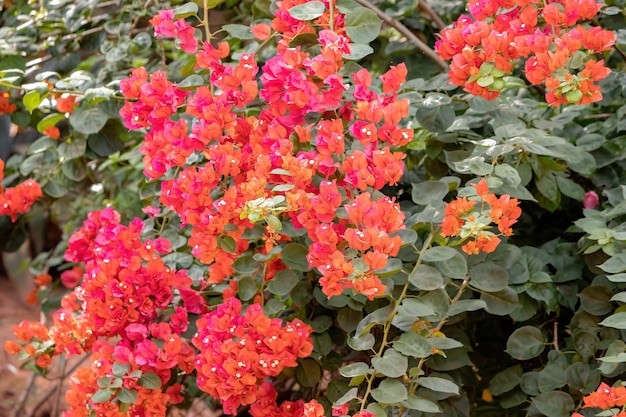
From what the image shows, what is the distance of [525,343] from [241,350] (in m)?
0.51

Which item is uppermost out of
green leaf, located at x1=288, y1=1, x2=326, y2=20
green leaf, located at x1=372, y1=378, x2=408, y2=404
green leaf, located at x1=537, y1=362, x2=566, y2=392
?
green leaf, located at x1=288, y1=1, x2=326, y2=20

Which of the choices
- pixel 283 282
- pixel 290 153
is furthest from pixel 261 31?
pixel 283 282

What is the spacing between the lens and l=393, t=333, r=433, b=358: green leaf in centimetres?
117

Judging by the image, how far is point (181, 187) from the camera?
125 cm

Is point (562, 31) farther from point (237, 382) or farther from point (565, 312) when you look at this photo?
point (237, 382)

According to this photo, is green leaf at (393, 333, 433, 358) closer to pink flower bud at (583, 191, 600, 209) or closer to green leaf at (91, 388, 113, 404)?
green leaf at (91, 388, 113, 404)

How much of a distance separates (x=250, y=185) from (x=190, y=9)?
0.36m

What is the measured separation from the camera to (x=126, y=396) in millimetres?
1286

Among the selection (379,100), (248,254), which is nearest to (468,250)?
(379,100)

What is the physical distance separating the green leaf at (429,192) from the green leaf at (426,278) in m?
0.11

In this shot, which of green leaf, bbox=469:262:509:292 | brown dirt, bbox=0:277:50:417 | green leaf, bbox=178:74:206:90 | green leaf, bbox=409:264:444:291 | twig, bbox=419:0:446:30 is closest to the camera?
green leaf, bbox=409:264:444:291

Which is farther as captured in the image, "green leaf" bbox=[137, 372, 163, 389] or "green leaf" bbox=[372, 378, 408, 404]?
"green leaf" bbox=[137, 372, 163, 389]

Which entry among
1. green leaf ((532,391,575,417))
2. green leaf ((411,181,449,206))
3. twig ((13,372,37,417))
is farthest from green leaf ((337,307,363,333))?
twig ((13,372,37,417))

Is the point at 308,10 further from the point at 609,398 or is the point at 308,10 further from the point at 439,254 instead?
the point at 609,398
